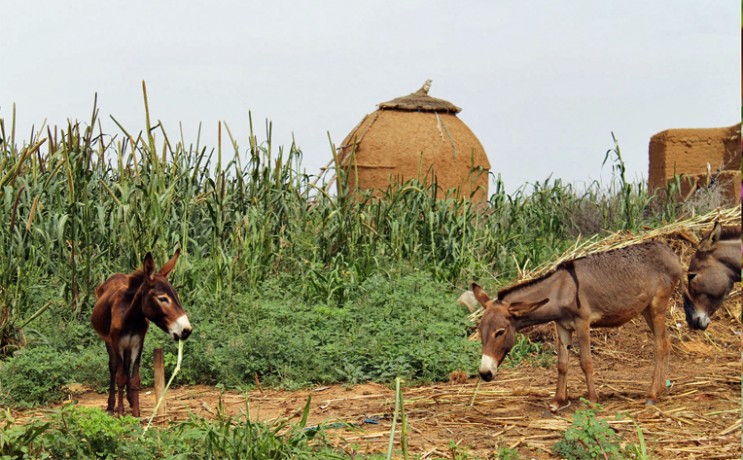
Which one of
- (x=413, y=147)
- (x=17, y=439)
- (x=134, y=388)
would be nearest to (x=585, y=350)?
(x=134, y=388)

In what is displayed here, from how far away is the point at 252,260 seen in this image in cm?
1027

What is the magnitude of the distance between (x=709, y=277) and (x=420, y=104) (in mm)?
12478

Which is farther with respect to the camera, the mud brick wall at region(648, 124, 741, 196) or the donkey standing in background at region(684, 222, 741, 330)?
the mud brick wall at region(648, 124, 741, 196)

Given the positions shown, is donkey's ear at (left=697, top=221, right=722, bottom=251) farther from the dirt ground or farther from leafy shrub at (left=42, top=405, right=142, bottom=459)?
leafy shrub at (left=42, top=405, right=142, bottom=459)

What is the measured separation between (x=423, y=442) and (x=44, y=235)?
5.56 meters

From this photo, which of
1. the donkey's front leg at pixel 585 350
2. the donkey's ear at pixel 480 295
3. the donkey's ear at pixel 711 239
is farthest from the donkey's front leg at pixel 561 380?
the donkey's ear at pixel 711 239

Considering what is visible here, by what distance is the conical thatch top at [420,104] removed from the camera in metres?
19.0

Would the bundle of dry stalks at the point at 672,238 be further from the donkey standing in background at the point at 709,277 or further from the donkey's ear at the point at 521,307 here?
the donkey's ear at the point at 521,307

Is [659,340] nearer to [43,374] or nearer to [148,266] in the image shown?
[148,266]

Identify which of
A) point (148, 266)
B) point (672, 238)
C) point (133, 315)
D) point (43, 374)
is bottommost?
point (43, 374)

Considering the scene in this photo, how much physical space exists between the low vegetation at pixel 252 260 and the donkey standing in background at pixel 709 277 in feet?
7.19

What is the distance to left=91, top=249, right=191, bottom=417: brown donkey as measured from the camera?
593 centimetres

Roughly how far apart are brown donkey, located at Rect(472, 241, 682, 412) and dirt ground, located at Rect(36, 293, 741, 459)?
1.20ft

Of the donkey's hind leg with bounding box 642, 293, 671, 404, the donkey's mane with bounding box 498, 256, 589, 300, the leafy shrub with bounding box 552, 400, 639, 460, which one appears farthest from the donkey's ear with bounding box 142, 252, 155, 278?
the donkey's hind leg with bounding box 642, 293, 671, 404
